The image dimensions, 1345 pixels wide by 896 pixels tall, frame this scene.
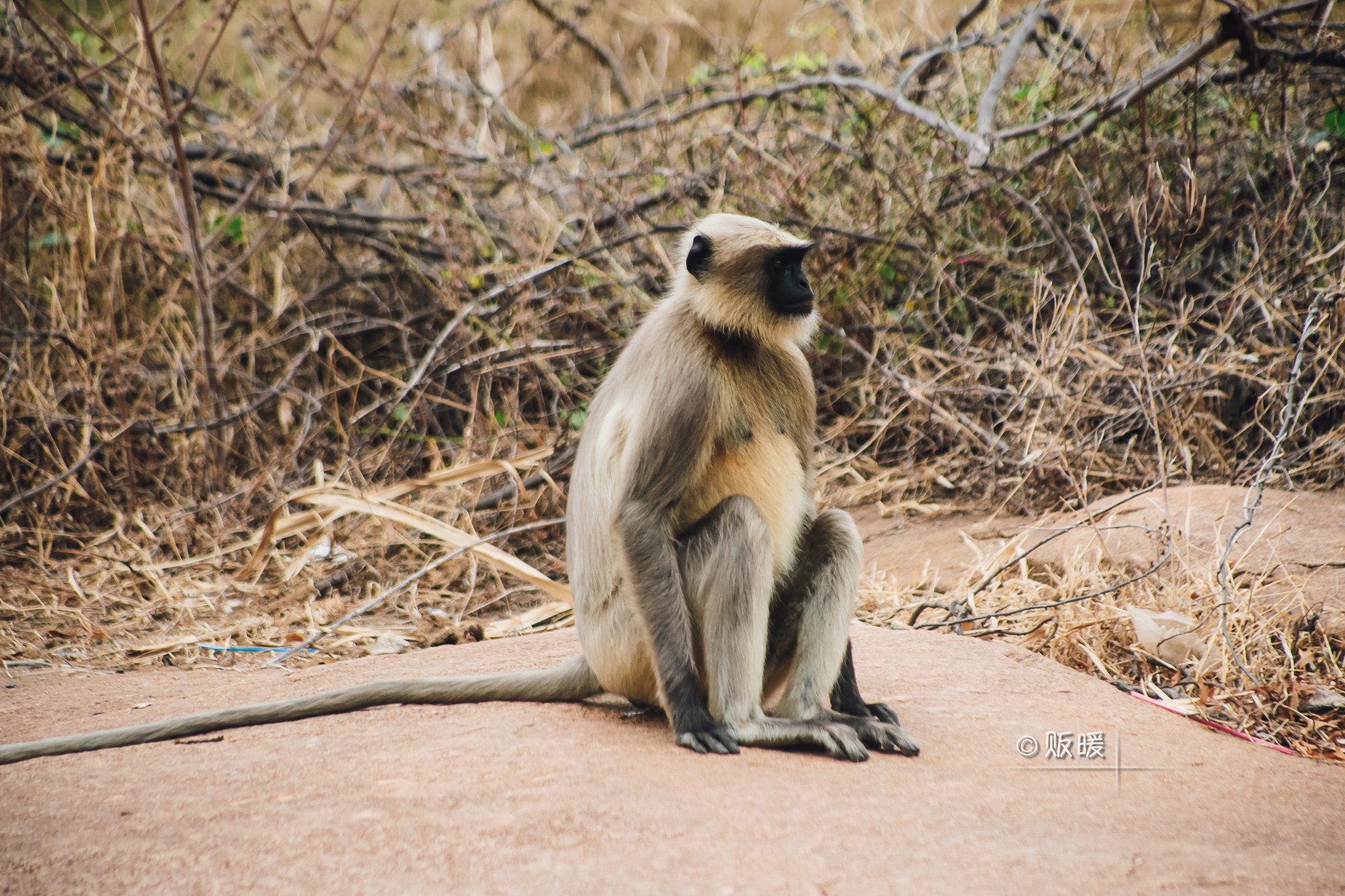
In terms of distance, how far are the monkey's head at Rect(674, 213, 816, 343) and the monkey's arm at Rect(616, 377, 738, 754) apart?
40cm

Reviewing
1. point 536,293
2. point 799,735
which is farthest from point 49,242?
point 799,735

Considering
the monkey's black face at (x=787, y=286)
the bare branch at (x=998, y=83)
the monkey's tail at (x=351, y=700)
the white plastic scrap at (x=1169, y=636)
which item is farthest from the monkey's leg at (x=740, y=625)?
the bare branch at (x=998, y=83)

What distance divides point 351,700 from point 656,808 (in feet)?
4.80

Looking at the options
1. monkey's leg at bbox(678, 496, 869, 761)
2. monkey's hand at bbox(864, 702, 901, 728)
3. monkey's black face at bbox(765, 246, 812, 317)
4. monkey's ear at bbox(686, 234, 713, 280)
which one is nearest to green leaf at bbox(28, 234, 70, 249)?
monkey's ear at bbox(686, 234, 713, 280)

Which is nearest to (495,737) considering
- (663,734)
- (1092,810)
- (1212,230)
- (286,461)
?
(663,734)

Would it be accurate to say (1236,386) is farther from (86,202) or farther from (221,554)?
(86,202)

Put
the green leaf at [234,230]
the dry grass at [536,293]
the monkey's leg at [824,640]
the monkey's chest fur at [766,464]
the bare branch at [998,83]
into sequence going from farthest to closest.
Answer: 1. the green leaf at [234,230]
2. the bare branch at [998,83]
3. the dry grass at [536,293]
4. the monkey's chest fur at [766,464]
5. the monkey's leg at [824,640]

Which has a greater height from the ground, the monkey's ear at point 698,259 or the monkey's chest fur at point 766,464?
the monkey's ear at point 698,259

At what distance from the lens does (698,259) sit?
147 inches

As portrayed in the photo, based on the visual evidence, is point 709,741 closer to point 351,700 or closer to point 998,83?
point 351,700

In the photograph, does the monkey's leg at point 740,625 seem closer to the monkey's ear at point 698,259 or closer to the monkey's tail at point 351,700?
the monkey's tail at point 351,700

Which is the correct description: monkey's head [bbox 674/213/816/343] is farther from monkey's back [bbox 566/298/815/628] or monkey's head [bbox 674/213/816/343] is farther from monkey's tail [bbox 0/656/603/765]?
monkey's tail [bbox 0/656/603/765]

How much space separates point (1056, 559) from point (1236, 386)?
2.13 metres

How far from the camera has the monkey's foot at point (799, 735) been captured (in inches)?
125
